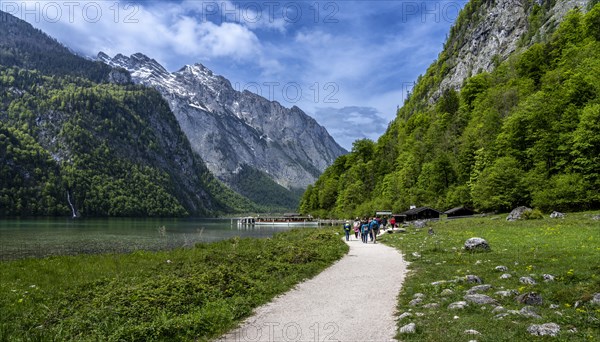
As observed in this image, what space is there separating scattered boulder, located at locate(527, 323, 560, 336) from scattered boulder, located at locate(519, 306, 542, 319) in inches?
43.0

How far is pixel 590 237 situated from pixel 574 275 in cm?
1523

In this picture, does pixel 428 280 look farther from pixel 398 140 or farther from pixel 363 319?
pixel 398 140

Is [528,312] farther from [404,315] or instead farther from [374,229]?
[374,229]

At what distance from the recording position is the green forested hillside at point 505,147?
5662cm

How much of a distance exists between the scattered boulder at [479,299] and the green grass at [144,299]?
766cm

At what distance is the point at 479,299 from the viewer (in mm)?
13109

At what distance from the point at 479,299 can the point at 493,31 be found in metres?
176

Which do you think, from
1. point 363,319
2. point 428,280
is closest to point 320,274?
point 428,280

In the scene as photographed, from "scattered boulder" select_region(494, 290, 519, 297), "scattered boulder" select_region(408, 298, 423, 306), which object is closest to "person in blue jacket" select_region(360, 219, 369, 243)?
"scattered boulder" select_region(408, 298, 423, 306)

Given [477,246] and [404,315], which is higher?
[477,246]

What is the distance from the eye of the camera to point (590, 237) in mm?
27188

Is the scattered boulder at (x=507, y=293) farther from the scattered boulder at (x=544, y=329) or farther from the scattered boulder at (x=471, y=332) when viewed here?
the scattered boulder at (x=471, y=332)

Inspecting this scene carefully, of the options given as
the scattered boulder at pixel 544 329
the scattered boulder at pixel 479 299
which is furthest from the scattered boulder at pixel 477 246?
the scattered boulder at pixel 544 329

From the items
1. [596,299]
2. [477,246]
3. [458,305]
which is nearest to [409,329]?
[458,305]
